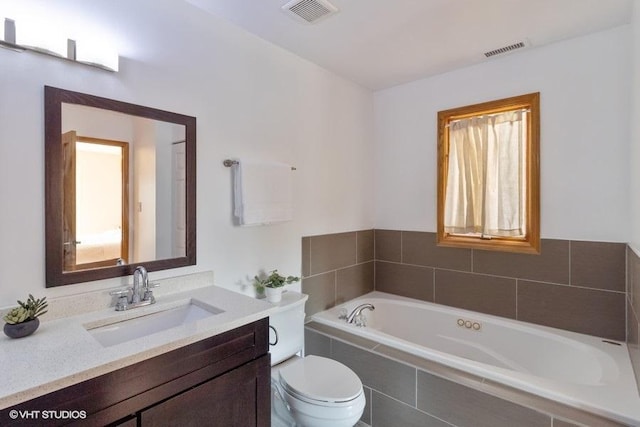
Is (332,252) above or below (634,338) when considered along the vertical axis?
above

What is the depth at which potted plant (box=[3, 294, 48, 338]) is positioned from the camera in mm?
1093

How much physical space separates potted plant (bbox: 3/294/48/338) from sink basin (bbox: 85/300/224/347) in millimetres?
185

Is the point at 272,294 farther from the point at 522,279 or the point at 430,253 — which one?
the point at 522,279

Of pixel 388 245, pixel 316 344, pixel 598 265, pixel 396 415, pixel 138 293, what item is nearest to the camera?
pixel 138 293

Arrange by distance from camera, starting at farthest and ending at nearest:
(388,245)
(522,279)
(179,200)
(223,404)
Answer: (388,245), (522,279), (179,200), (223,404)

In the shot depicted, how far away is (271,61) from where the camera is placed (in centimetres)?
217

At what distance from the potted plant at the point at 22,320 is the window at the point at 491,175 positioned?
262 cm

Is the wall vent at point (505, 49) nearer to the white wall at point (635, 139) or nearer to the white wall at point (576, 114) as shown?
the white wall at point (576, 114)

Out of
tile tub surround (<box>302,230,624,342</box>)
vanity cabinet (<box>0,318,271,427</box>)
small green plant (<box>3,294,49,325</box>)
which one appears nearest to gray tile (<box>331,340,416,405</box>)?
tile tub surround (<box>302,230,624,342</box>)

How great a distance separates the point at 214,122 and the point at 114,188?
65 cm

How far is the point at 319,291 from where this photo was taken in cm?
Result: 254

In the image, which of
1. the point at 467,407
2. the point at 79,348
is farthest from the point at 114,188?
the point at 467,407

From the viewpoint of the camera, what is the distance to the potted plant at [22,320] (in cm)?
109

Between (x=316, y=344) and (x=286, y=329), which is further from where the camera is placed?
(x=316, y=344)
